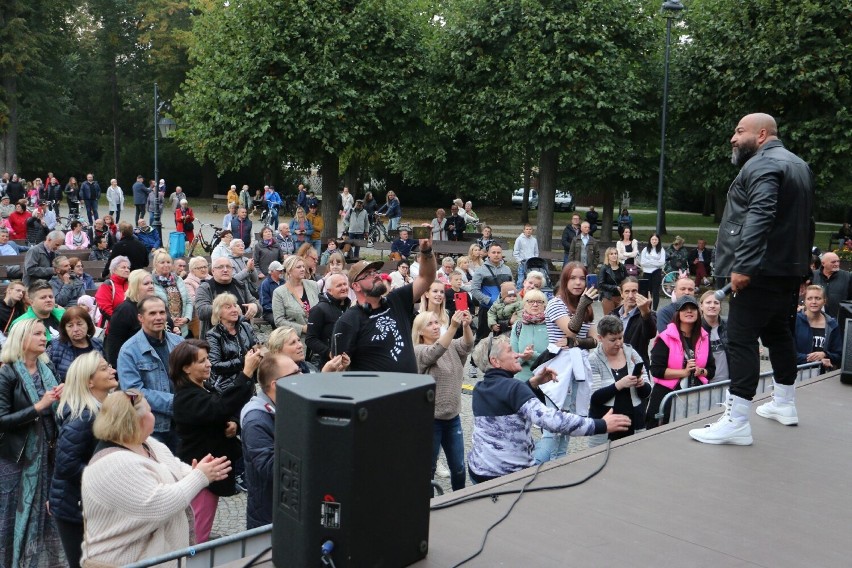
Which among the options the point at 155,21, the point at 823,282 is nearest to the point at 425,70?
the point at 823,282

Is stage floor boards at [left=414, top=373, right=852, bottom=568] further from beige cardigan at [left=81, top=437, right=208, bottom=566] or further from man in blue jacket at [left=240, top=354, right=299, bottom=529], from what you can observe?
beige cardigan at [left=81, top=437, right=208, bottom=566]

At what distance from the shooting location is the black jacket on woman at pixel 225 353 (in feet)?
23.7

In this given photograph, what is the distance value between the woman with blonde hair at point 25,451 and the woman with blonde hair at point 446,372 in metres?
2.64

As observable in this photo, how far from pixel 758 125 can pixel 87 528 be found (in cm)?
432

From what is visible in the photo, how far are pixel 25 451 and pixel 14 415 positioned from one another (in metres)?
0.30

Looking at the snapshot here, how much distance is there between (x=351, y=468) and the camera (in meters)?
3.21

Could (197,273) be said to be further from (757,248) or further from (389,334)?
(757,248)

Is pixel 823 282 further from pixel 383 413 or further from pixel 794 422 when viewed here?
pixel 383 413

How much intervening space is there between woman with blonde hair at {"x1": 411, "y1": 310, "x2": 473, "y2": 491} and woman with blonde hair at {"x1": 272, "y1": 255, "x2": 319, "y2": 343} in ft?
10.4

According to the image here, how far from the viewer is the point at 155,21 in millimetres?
48688

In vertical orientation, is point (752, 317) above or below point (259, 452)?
above

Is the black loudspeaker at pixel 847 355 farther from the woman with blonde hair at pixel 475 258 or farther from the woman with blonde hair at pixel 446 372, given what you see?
the woman with blonde hair at pixel 475 258

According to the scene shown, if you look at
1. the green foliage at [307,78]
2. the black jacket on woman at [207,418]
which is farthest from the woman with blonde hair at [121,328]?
the green foliage at [307,78]

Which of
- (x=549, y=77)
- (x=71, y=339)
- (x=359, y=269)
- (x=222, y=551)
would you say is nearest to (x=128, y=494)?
(x=222, y=551)
